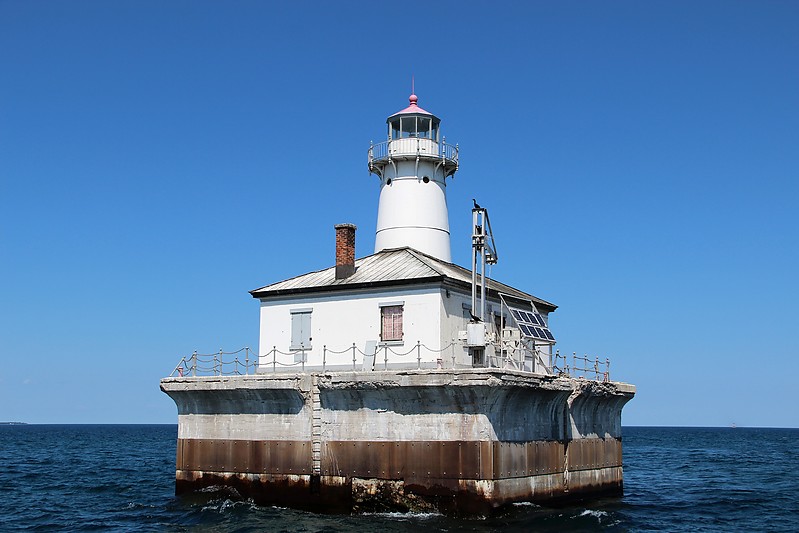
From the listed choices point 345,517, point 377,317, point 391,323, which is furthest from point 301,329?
point 345,517

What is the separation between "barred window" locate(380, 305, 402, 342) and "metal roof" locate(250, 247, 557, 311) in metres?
0.92

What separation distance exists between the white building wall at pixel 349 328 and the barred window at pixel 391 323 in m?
0.16

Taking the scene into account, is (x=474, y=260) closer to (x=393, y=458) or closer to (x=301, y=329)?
(x=301, y=329)

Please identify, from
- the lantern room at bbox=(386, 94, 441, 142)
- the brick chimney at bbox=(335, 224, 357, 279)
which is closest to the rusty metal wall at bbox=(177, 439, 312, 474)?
the brick chimney at bbox=(335, 224, 357, 279)

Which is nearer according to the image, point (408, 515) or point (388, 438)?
point (408, 515)

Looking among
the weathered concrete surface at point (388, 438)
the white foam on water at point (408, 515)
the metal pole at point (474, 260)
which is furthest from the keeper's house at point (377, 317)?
the white foam on water at point (408, 515)

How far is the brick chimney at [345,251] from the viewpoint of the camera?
117 feet

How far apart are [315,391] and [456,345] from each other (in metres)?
5.35

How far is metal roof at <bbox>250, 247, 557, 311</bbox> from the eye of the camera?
3269 cm

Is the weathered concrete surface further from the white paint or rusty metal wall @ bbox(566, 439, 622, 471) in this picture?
the white paint

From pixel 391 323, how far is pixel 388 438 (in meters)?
4.86

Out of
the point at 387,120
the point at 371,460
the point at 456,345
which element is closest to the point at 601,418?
the point at 456,345

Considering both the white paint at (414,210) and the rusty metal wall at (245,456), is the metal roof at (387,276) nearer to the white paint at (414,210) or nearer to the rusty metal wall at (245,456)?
the white paint at (414,210)

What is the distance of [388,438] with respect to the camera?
2945 centimetres
